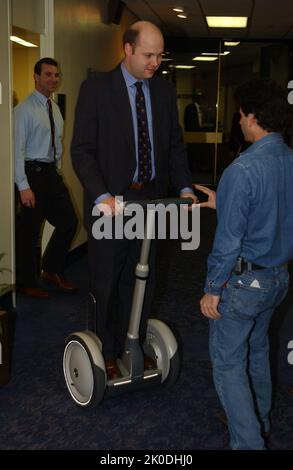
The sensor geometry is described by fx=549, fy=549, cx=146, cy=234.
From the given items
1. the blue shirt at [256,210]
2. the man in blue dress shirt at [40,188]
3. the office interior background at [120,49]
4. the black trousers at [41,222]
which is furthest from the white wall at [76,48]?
the blue shirt at [256,210]

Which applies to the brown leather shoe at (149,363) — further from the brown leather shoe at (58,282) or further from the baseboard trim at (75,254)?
the baseboard trim at (75,254)

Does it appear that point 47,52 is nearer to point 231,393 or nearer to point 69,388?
point 69,388

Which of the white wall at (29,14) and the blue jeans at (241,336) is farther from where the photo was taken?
the white wall at (29,14)

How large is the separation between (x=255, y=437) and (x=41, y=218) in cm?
271

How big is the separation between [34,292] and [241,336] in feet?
8.25

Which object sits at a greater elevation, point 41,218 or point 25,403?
point 41,218

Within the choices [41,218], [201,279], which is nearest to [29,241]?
[41,218]

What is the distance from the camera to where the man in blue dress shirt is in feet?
13.2

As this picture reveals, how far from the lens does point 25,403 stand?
2.51m

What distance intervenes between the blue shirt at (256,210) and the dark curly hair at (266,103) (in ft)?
0.15

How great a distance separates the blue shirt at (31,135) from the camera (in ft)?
12.7

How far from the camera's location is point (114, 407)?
2.51m

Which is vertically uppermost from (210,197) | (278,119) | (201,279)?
(278,119)

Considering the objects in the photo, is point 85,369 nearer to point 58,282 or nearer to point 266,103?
point 266,103
